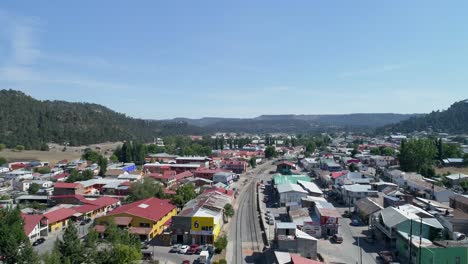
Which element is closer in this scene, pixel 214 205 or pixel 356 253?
pixel 356 253

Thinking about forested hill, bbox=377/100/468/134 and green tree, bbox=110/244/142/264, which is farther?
forested hill, bbox=377/100/468/134

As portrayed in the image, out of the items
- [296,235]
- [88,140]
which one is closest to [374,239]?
[296,235]

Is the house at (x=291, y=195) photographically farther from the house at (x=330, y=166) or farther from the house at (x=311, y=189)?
the house at (x=330, y=166)

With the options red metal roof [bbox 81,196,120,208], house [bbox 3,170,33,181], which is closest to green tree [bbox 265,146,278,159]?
house [bbox 3,170,33,181]

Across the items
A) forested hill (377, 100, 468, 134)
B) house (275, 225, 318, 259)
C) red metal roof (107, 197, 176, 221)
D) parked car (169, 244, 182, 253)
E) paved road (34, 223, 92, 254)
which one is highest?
forested hill (377, 100, 468, 134)

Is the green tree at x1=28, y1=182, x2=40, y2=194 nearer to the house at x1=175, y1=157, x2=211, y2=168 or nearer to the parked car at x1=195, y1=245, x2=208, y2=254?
the parked car at x1=195, y1=245, x2=208, y2=254

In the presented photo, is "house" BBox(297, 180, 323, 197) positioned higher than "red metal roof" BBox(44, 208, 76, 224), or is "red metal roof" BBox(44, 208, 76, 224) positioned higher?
"house" BBox(297, 180, 323, 197)

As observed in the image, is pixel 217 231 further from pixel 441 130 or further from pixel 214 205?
Result: pixel 441 130
